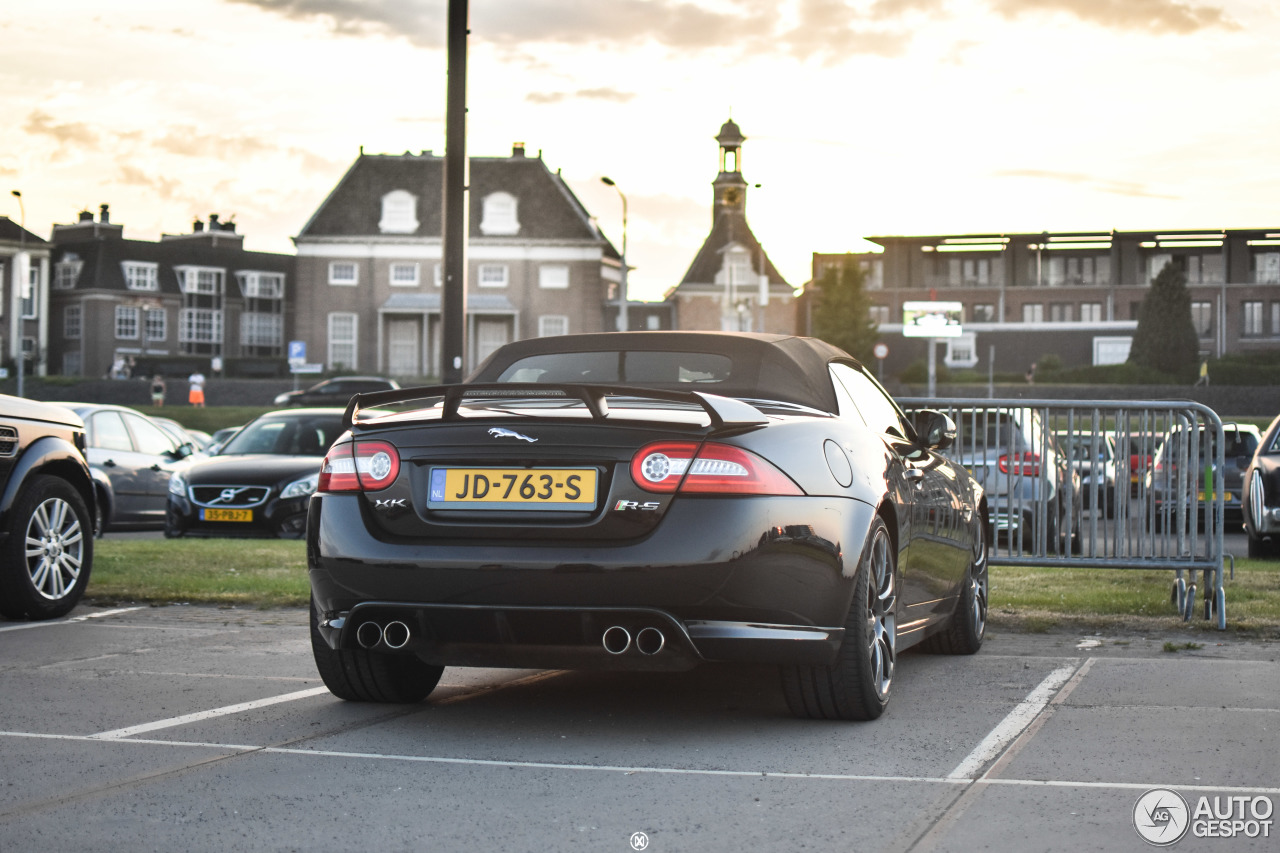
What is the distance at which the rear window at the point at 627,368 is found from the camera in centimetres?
580

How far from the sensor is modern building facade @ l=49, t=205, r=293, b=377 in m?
91.0

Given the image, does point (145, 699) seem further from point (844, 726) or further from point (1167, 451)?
point (1167, 451)

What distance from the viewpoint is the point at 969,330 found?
3649 inches

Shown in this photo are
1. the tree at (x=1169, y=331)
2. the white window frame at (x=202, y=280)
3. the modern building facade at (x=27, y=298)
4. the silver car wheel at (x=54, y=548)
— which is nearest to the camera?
the silver car wheel at (x=54, y=548)

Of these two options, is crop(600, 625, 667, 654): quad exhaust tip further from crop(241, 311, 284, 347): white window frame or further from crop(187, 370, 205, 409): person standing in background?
crop(241, 311, 284, 347): white window frame

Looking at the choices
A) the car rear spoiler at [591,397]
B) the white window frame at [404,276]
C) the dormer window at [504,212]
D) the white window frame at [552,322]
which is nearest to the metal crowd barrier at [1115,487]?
the car rear spoiler at [591,397]

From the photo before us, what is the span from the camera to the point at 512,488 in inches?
191

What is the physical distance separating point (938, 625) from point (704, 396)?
7.19ft

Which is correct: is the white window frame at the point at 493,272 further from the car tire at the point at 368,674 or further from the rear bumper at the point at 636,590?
the rear bumper at the point at 636,590

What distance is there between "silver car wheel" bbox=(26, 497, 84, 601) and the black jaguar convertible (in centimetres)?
350

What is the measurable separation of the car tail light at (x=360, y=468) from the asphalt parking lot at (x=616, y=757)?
2.80 feet

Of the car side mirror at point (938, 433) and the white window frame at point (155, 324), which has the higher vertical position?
the white window frame at point (155, 324)

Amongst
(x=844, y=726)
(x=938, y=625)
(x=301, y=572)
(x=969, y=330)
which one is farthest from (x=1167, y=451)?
(x=969, y=330)

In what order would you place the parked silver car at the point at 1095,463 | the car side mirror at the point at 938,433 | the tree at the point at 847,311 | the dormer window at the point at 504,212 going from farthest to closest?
the tree at the point at 847,311 → the dormer window at the point at 504,212 → the parked silver car at the point at 1095,463 → the car side mirror at the point at 938,433
